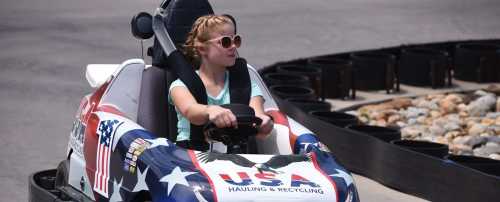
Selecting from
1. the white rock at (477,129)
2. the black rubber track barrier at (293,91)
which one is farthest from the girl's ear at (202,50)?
the white rock at (477,129)

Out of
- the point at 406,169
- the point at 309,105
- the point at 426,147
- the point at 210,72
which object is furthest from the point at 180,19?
the point at 309,105

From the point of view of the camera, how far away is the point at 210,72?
7.89 meters

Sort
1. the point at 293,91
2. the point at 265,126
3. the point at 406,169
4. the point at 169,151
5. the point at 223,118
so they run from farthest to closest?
the point at 293,91
the point at 406,169
the point at 265,126
the point at 169,151
the point at 223,118

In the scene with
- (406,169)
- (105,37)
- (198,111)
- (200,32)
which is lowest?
(105,37)

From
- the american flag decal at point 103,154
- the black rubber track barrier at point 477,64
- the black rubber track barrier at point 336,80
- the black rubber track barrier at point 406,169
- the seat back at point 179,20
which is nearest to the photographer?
the american flag decal at point 103,154

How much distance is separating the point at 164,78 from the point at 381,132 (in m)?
3.23

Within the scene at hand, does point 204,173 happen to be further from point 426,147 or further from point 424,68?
point 424,68

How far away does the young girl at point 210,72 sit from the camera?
762 cm

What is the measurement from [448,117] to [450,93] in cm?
138

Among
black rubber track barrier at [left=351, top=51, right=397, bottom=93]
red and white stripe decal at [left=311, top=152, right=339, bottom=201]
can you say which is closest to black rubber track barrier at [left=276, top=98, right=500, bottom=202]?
red and white stripe decal at [left=311, top=152, right=339, bottom=201]

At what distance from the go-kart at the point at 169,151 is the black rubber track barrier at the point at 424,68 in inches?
272

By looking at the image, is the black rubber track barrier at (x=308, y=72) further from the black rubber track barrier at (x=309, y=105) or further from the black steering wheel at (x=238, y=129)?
the black steering wheel at (x=238, y=129)

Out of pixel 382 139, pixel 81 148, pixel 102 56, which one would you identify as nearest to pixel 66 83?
pixel 102 56

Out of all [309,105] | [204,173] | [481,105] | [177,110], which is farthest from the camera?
[481,105]
